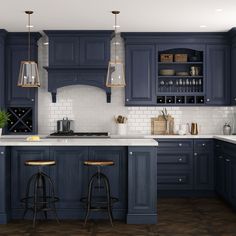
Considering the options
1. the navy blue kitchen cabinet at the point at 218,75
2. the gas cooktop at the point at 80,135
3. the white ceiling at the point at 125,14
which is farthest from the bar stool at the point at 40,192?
the navy blue kitchen cabinet at the point at 218,75

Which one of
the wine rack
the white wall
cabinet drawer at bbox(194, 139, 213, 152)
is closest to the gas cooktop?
the white wall

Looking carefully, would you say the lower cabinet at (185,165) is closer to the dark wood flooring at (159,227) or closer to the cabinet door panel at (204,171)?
the cabinet door panel at (204,171)

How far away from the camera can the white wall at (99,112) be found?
27.8ft

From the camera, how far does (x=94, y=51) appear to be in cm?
811

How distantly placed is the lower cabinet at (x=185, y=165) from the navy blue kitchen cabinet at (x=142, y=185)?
6.80 feet

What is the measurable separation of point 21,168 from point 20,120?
238 cm

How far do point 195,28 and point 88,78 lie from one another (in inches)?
76.9

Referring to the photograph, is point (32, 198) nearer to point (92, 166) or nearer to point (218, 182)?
point (92, 166)

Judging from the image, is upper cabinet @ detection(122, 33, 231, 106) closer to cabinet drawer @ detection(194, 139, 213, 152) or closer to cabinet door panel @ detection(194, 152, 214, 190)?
cabinet drawer @ detection(194, 139, 213, 152)

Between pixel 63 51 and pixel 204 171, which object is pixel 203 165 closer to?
pixel 204 171

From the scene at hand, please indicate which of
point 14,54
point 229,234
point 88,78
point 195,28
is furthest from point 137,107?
point 229,234

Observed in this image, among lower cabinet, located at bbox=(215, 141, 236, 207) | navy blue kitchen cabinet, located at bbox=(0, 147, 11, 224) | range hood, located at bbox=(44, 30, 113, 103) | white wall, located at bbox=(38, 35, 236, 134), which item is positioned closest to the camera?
navy blue kitchen cabinet, located at bbox=(0, 147, 11, 224)

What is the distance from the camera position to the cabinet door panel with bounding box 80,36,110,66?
26.6 ft

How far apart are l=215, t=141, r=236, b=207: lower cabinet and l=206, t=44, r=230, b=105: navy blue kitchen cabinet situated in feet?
3.05
